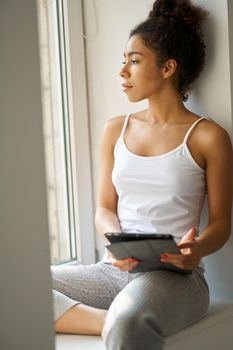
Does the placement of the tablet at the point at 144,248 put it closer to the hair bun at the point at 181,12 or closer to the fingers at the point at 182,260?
the fingers at the point at 182,260

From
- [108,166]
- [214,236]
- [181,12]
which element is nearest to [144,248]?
[214,236]

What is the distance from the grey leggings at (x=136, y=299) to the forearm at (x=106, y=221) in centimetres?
13

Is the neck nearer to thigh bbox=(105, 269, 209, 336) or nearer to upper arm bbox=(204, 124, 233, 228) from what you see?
upper arm bbox=(204, 124, 233, 228)

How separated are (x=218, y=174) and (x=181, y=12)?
528 mm

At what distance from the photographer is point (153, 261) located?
151 cm

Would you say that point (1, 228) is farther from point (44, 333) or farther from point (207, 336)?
point (207, 336)

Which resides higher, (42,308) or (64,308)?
(42,308)

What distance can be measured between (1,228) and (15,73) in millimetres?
258

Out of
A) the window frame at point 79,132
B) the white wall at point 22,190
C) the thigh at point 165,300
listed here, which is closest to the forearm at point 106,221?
the thigh at point 165,300

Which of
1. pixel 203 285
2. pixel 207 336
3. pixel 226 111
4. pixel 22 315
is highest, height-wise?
pixel 226 111

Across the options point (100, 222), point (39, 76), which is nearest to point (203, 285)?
point (100, 222)

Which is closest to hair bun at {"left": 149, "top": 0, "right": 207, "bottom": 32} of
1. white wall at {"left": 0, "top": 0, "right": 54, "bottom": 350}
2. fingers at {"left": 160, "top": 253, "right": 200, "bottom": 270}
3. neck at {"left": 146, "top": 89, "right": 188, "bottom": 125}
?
neck at {"left": 146, "top": 89, "right": 188, "bottom": 125}

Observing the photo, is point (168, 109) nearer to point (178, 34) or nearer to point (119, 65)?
point (178, 34)

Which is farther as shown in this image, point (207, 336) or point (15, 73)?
point (207, 336)
